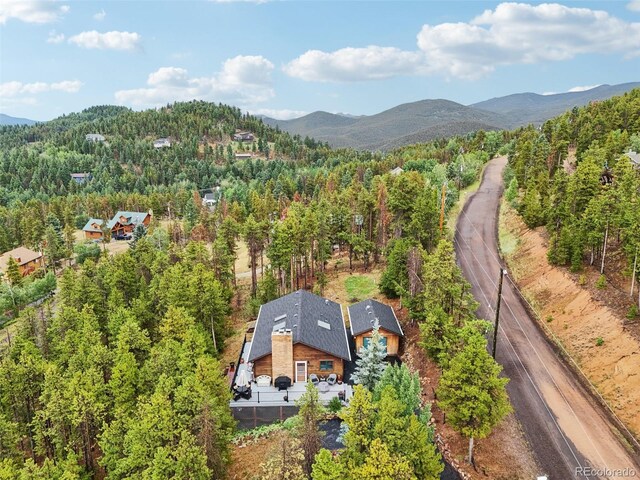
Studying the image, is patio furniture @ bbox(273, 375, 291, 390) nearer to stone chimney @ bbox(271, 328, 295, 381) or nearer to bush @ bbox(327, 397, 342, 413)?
stone chimney @ bbox(271, 328, 295, 381)

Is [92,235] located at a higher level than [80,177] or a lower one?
lower

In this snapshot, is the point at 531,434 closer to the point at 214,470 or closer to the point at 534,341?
the point at 534,341

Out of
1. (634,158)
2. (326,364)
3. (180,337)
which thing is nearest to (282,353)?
(326,364)

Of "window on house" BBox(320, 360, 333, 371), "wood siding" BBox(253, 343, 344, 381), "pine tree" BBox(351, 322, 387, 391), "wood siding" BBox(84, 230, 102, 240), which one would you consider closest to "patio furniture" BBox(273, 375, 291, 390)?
"wood siding" BBox(253, 343, 344, 381)

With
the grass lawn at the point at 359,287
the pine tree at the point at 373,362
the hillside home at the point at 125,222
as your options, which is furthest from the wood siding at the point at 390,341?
the hillside home at the point at 125,222

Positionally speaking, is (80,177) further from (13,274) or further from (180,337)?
(180,337)

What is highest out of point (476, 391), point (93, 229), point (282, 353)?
point (476, 391)

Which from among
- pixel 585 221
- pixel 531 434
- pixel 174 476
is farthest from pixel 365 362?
pixel 585 221
